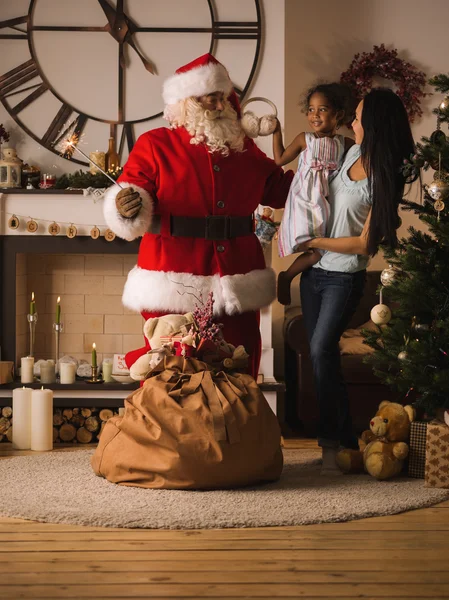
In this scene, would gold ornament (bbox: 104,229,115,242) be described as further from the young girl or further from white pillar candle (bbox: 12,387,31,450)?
the young girl

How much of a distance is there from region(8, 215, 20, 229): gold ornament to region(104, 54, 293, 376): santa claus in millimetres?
861

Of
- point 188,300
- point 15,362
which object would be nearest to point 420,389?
point 188,300

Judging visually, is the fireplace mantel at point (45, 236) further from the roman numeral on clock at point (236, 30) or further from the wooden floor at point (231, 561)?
the wooden floor at point (231, 561)

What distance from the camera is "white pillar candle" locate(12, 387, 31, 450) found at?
4.00 m

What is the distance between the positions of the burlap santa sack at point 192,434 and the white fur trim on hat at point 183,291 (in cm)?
36

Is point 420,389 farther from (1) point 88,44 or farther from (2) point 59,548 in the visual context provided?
(1) point 88,44

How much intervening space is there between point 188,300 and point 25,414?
1.04 meters

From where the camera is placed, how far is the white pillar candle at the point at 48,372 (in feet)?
14.0

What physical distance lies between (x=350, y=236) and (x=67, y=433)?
1733 mm

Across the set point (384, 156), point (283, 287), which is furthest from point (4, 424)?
point (384, 156)

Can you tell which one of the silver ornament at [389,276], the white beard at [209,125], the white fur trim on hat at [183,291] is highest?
the white beard at [209,125]

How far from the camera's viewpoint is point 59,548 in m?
2.49

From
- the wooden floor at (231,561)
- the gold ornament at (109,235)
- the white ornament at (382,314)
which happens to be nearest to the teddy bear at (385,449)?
the white ornament at (382,314)

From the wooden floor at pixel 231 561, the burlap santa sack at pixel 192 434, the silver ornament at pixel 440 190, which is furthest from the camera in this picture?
the silver ornament at pixel 440 190
